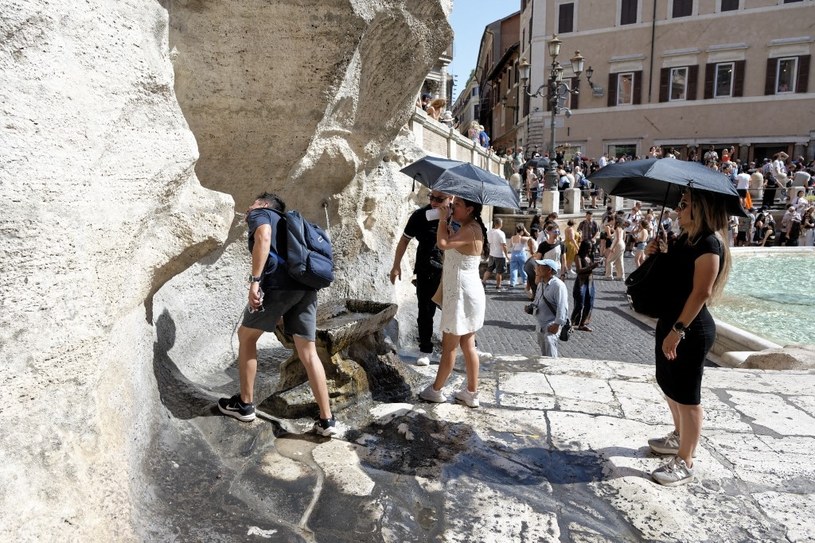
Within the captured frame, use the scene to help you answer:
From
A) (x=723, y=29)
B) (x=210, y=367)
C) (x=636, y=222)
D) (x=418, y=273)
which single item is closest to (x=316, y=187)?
(x=418, y=273)

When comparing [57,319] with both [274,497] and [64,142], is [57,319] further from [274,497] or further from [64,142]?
[274,497]

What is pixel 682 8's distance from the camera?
3422 centimetres

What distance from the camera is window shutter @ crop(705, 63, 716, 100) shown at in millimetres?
33938

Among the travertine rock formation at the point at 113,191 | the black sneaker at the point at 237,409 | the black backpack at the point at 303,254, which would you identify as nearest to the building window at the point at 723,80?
the travertine rock formation at the point at 113,191

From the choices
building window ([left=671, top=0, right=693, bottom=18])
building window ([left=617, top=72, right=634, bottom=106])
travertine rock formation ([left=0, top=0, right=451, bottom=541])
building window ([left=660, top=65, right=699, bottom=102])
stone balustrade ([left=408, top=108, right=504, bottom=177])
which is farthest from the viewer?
building window ([left=617, top=72, right=634, bottom=106])

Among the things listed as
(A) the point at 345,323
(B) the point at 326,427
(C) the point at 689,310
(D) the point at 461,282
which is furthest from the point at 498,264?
(C) the point at 689,310

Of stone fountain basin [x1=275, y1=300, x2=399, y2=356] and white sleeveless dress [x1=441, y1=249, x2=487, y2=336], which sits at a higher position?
white sleeveless dress [x1=441, y1=249, x2=487, y2=336]

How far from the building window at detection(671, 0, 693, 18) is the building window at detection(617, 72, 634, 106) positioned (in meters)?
3.66

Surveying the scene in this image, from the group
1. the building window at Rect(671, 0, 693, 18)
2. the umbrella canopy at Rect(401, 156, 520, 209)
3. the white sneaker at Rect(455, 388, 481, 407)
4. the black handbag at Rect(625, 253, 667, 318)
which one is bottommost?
the white sneaker at Rect(455, 388, 481, 407)

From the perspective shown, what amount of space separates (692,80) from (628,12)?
512cm

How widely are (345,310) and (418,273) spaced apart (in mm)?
865

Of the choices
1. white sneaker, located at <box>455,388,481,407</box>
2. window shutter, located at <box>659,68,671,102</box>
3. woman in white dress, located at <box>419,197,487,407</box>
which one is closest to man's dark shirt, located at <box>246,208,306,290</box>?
woman in white dress, located at <box>419,197,487,407</box>

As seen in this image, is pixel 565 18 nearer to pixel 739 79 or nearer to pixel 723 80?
pixel 723 80

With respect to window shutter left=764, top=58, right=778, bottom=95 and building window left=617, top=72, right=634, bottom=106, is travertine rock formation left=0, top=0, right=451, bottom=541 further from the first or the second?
window shutter left=764, top=58, right=778, bottom=95
